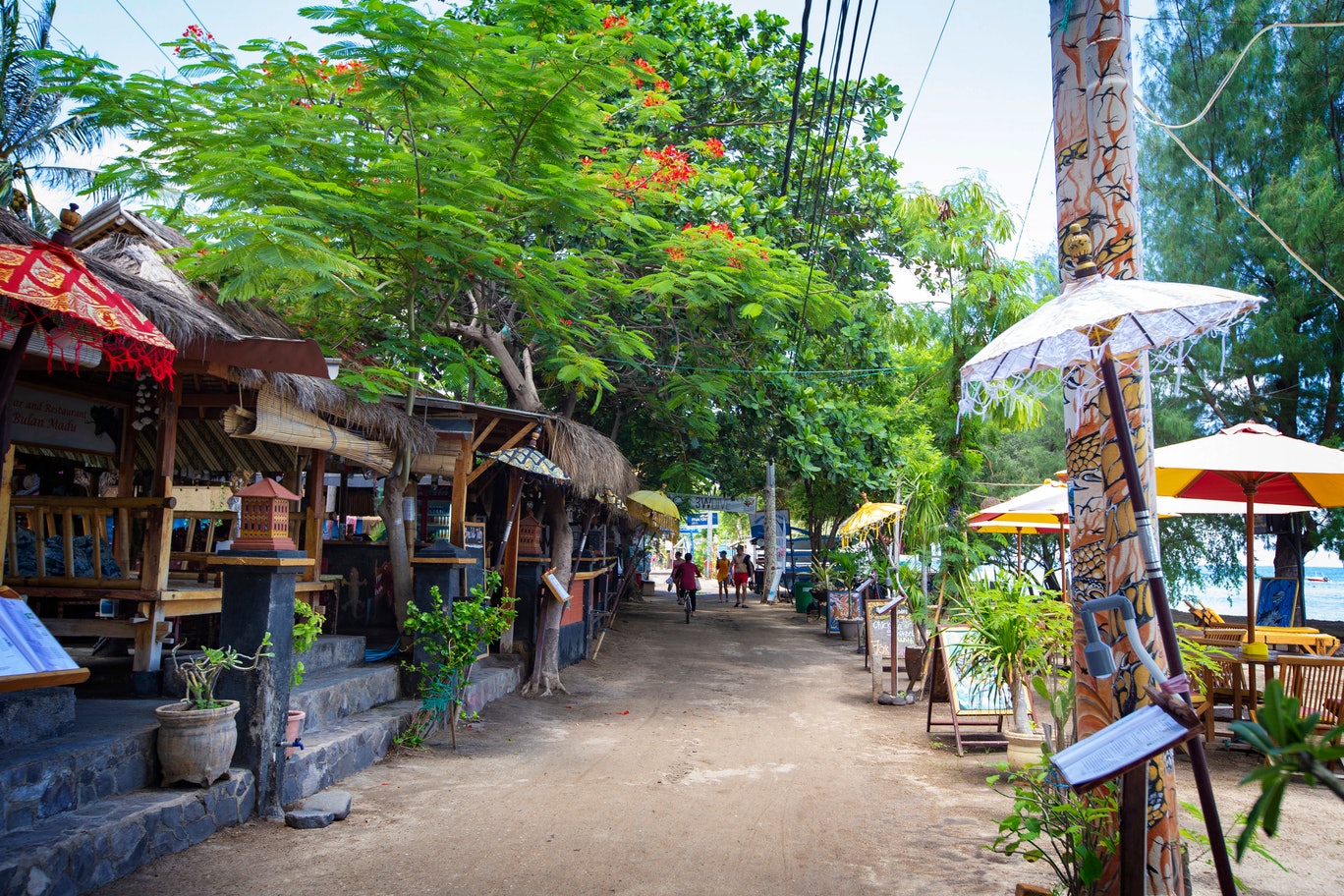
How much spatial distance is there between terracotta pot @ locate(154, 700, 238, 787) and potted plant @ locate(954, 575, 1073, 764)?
530cm

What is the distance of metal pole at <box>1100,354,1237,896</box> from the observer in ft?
8.90

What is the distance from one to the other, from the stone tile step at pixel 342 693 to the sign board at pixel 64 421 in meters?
2.76

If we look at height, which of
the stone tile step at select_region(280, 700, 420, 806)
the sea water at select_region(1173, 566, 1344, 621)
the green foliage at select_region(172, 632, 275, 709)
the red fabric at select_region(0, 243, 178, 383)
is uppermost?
the red fabric at select_region(0, 243, 178, 383)

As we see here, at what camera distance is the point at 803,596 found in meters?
23.4

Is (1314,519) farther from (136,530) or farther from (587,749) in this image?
(136,530)

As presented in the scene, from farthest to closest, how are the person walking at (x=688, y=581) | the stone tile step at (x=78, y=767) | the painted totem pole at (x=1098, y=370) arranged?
the person walking at (x=688, y=581)
the stone tile step at (x=78, y=767)
the painted totem pole at (x=1098, y=370)

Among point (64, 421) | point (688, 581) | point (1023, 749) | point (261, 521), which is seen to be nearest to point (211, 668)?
point (261, 521)

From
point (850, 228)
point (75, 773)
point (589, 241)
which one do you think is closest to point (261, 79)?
point (589, 241)

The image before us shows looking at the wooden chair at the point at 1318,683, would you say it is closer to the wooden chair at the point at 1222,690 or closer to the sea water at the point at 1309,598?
the wooden chair at the point at 1222,690

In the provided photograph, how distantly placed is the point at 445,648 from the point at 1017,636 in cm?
477

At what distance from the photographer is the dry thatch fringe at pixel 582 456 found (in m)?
10.3

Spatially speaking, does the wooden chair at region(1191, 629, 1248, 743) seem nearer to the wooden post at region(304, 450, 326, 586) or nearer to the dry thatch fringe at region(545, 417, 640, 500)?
the dry thatch fringe at region(545, 417, 640, 500)

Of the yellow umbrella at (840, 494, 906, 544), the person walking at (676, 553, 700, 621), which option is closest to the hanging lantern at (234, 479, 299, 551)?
the yellow umbrella at (840, 494, 906, 544)

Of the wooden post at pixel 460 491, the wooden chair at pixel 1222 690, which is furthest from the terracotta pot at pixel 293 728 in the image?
the wooden chair at pixel 1222 690
